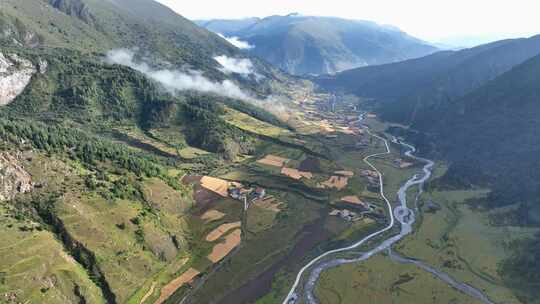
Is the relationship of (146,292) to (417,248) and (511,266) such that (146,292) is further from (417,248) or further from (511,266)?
(511,266)

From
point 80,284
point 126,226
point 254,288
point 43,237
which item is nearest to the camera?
point 80,284

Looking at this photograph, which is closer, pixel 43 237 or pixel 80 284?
pixel 80 284

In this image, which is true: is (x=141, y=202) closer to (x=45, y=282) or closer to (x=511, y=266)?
(x=45, y=282)

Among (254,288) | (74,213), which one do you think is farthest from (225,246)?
(74,213)

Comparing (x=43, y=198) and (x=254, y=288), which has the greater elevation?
(x=43, y=198)

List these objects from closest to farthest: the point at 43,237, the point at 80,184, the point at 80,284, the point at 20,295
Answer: the point at 20,295 → the point at 80,284 → the point at 43,237 → the point at 80,184

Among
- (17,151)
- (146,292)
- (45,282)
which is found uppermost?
(17,151)

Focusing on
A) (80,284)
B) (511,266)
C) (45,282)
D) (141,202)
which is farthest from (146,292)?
(511,266)
